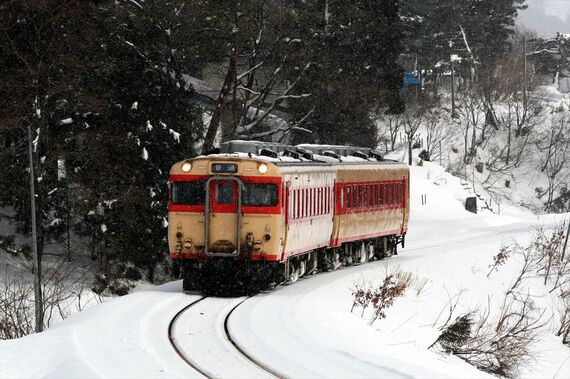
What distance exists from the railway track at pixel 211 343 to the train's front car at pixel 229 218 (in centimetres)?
147

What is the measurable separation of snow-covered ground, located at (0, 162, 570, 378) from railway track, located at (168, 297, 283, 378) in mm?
35

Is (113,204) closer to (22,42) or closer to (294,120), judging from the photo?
(22,42)

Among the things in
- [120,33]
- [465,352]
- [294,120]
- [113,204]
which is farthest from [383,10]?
[465,352]

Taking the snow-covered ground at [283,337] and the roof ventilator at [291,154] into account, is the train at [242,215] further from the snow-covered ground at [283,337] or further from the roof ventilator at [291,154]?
the snow-covered ground at [283,337]

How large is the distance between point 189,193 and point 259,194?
1.54 metres

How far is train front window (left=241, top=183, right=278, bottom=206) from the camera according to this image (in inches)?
866

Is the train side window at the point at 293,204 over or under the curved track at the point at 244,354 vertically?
over

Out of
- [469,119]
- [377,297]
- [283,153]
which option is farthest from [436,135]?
[377,297]

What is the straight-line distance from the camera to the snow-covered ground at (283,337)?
14.2 m

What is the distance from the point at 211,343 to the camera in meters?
16.3

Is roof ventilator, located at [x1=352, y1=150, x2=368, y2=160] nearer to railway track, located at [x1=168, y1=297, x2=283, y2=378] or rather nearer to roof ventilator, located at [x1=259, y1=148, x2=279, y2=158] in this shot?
roof ventilator, located at [x1=259, y1=148, x2=279, y2=158]

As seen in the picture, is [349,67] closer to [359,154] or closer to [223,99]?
[223,99]

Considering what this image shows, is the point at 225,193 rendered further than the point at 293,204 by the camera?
No

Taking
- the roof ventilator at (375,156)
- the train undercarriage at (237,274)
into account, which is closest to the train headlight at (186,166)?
the train undercarriage at (237,274)
